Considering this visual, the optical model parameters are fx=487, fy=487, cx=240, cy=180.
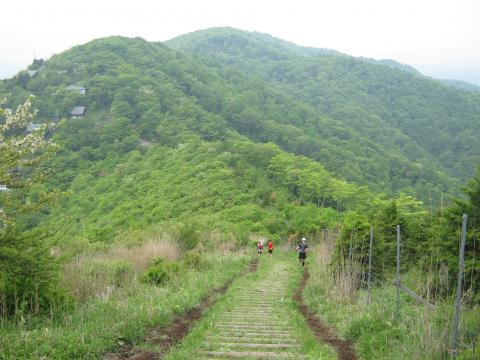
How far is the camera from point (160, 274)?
42.5 feet

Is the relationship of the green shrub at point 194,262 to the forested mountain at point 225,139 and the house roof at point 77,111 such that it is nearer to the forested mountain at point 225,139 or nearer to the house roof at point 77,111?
the forested mountain at point 225,139

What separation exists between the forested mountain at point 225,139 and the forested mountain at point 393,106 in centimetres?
54

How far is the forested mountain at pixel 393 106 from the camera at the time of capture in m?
111

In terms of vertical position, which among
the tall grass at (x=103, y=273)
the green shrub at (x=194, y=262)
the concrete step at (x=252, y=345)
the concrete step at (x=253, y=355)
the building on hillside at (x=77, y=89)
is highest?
the building on hillside at (x=77, y=89)

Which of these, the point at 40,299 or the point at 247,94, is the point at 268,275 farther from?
the point at 247,94

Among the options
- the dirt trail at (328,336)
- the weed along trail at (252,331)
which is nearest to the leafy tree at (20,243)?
the weed along trail at (252,331)

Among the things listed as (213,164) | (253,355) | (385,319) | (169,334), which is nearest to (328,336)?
(385,319)

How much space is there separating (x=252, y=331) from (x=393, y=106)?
145 meters

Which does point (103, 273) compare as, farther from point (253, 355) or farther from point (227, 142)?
point (227, 142)

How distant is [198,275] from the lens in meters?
14.3

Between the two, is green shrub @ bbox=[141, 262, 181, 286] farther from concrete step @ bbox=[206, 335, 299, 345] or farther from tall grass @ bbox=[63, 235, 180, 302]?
concrete step @ bbox=[206, 335, 299, 345]

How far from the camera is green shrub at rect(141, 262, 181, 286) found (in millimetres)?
12594

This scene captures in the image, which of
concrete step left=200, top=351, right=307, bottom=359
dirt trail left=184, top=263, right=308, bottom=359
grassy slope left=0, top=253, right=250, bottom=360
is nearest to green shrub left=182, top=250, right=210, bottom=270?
dirt trail left=184, top=263, right=308, bottom=359

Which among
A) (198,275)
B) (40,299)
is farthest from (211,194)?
(40,299)
